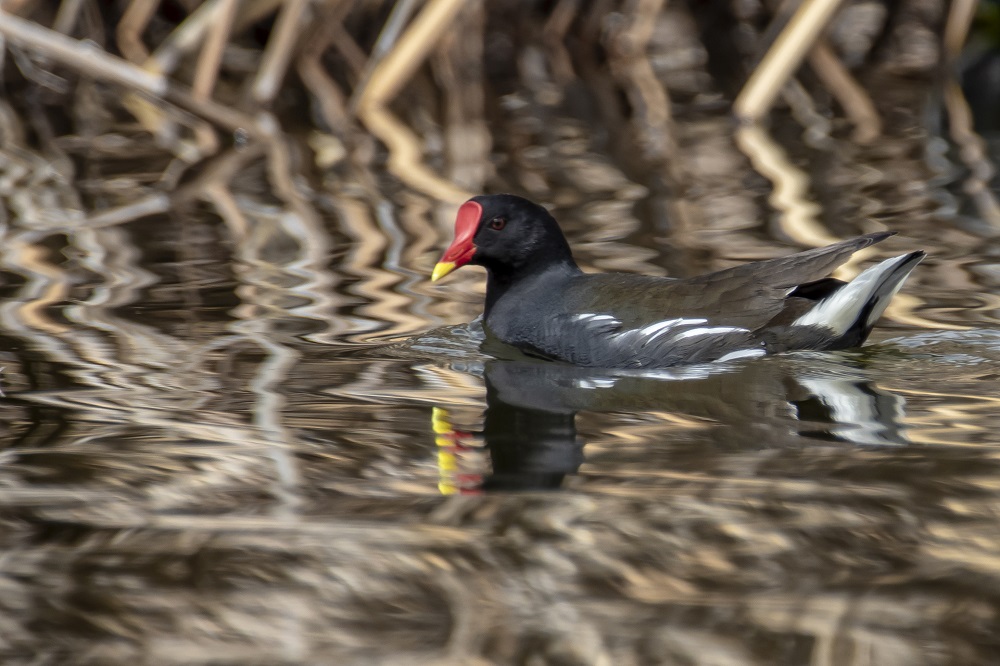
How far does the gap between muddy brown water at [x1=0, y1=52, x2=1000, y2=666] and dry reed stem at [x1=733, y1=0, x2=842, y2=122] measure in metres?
2.29

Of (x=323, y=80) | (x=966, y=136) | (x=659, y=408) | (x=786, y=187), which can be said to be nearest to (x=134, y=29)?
(x=323, y=80)

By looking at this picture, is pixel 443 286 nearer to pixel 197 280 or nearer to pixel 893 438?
pixel 197 280

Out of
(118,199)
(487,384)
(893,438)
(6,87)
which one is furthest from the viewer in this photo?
(6,87)

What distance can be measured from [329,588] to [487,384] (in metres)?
1.63

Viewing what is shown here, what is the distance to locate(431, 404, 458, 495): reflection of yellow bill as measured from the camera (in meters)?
3.13

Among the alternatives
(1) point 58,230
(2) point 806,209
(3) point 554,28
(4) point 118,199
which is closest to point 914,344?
(2) point 806,209

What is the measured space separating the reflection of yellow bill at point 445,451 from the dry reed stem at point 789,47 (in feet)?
15.1

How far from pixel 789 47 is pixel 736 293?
3.93 metres

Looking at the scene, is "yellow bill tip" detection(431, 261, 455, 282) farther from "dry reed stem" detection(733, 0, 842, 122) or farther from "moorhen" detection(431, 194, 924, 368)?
"dry reed stem" detection(733, 0, 842, 122)

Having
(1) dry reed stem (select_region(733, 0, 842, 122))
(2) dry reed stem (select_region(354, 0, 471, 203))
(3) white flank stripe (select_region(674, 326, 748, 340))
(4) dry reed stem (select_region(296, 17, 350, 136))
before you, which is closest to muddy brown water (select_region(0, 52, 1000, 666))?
(3) white flank stripe (select_region(674, 326, 748, 340))

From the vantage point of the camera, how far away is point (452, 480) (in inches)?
125

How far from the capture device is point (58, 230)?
250 inches

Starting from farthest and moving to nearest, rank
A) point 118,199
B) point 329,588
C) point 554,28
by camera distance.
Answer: point 554,28
point 118,199
point 329,588

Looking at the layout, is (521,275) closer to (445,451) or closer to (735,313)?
(735,313)
